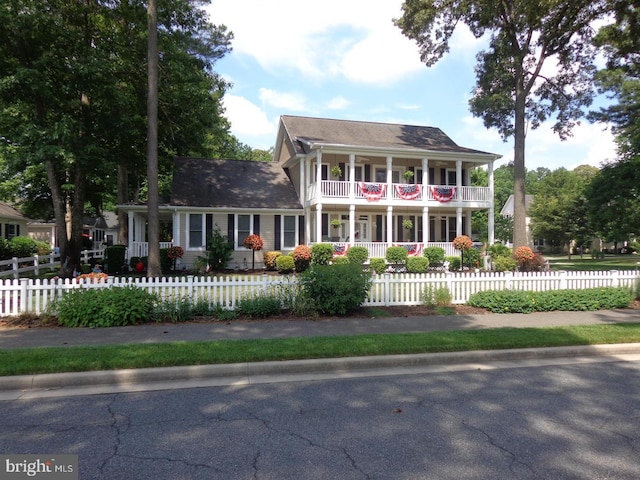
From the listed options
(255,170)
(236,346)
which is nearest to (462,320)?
(236,346)

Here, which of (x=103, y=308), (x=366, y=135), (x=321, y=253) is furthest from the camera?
(x=366, y=135)

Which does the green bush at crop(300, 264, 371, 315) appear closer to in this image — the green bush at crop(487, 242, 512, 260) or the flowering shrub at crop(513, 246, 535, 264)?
the flowering shrub at crop(513, 246, 535, 264)

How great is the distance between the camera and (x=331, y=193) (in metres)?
22.4

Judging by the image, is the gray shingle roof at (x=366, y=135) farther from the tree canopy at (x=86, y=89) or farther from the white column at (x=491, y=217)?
the tree canopy at (x=86, y=89)

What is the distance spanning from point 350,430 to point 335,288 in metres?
5.48

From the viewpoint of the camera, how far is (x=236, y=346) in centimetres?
666

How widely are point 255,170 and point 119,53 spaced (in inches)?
426

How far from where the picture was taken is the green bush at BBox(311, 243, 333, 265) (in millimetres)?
20422

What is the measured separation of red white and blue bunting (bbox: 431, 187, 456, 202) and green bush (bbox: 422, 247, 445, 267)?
10.9 ft

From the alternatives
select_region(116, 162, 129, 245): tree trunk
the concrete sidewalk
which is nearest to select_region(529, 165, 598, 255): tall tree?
the concrete sidewalk

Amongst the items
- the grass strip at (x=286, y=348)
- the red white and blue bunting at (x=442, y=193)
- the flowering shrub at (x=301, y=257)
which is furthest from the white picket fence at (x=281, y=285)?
the red white and blue bunting at (x=442, y=193)

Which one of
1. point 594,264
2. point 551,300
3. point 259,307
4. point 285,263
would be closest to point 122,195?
point 285,263

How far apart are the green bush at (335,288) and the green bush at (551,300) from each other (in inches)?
125

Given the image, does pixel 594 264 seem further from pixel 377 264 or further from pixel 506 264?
pixel 377 264
